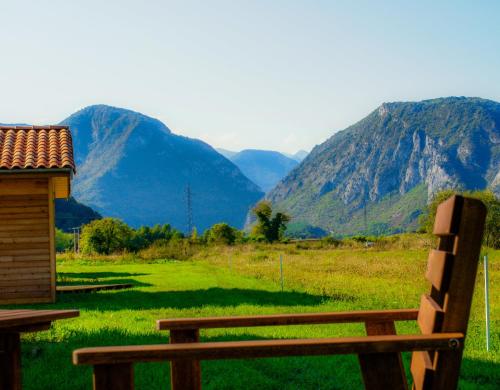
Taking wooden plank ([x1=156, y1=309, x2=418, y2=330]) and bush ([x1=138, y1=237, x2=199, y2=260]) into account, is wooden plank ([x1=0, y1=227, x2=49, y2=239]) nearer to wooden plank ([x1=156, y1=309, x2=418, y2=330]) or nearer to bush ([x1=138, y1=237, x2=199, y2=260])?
wooden plank ([x1=156, y1=309, x2=418, y2=330])

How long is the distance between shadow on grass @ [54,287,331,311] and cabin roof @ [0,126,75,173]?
3.05 meters

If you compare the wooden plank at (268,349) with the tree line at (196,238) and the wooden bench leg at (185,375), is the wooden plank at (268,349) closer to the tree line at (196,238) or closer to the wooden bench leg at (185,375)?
the wooden bench leg at (185,375)

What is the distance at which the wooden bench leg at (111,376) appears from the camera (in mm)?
2482

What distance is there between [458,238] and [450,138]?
200528 millimetres

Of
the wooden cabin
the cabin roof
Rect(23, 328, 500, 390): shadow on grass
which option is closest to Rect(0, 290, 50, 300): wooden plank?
the wooden cabin

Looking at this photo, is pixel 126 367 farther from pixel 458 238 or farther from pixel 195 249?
pixel 195 249

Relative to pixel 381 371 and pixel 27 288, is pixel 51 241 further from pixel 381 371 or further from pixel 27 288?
pixel 381 371

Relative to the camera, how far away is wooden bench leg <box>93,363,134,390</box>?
2482 mm

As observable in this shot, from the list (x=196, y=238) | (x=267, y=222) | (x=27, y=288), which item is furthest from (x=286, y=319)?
(x=267, y=222)

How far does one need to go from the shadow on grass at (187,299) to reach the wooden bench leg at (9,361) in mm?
9135

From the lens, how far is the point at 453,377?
8.53ft

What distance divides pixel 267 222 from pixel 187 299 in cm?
6317

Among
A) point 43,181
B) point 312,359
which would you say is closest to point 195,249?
point 43,181

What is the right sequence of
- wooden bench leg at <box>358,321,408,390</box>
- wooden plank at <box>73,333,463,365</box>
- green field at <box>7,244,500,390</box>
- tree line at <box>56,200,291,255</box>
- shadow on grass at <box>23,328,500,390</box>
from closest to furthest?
wooden plank at <box>73,333,463,365</box> < wooden bench leg at <box>358,321,408,390</box> < shadow on grass at <box>23,328,500,390</box> < green field at <box>7,244,500,390</box> < tree line at <box>56,200,291,255</box>
